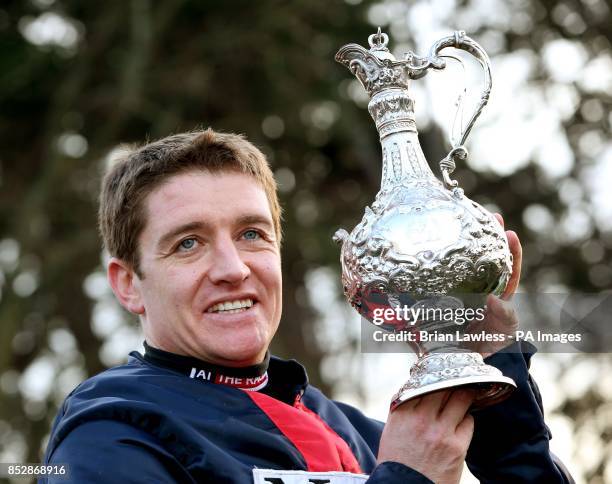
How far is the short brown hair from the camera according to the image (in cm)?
273

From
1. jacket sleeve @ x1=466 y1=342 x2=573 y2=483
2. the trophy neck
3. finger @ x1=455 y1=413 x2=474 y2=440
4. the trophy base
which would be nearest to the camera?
the trophy base

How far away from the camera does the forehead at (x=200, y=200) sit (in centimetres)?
264

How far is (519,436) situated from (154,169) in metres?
1.13

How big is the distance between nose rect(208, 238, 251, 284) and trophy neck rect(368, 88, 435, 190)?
16.3 inches

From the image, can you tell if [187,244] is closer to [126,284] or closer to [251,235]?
[251,235]

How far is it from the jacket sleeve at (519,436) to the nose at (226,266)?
674 mm

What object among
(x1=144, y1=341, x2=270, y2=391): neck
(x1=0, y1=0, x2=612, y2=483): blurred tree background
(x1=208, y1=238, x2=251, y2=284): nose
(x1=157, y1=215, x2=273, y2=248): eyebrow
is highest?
(x1=0, y1=0, x2=612, y2=483): blurred tree background

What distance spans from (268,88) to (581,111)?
2093mm

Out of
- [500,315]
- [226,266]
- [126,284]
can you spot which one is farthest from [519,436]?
[126,284]

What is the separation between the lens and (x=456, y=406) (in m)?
2.27

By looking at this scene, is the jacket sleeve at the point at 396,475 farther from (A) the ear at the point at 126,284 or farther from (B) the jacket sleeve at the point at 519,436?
(A) the ear at the point at 126,284

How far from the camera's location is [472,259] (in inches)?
90.1

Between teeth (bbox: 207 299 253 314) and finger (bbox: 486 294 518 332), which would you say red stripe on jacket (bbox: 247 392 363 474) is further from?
finger (bbox: 486 294 518 332)

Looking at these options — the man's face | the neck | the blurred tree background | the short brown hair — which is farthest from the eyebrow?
the blurred tree background
